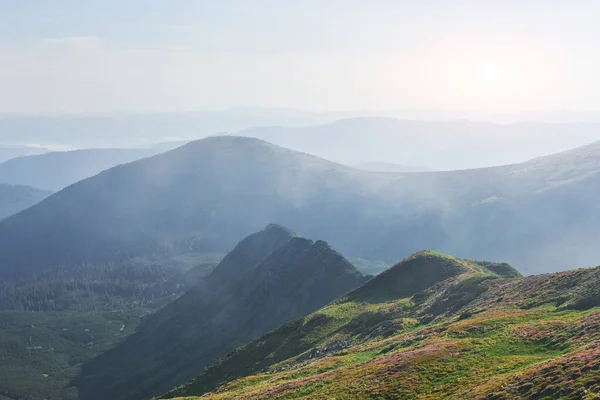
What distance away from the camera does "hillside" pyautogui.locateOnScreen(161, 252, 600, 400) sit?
4484 centimetres

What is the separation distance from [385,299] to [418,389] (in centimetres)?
8614

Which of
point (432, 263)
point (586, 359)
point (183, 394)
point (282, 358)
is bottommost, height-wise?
point (183, 394)

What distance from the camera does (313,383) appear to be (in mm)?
63656

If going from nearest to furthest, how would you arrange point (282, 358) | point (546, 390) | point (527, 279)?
point (546, 390)
point (527, 279)
point (282, 358)

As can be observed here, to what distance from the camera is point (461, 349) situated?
2327 inches

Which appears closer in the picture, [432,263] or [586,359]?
[586,359]

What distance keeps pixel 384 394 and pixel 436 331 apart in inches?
1030

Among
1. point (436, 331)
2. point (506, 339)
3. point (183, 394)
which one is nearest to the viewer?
point (506, 339)

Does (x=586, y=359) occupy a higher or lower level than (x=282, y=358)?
higher

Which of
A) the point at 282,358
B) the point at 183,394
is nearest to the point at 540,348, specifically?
the point at 282,358

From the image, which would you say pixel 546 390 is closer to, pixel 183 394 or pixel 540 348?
pixel 540 348

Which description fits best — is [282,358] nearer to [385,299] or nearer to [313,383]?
[385,299]

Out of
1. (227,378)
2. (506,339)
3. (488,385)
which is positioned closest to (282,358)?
(227,378)

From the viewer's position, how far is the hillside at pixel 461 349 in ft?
147
